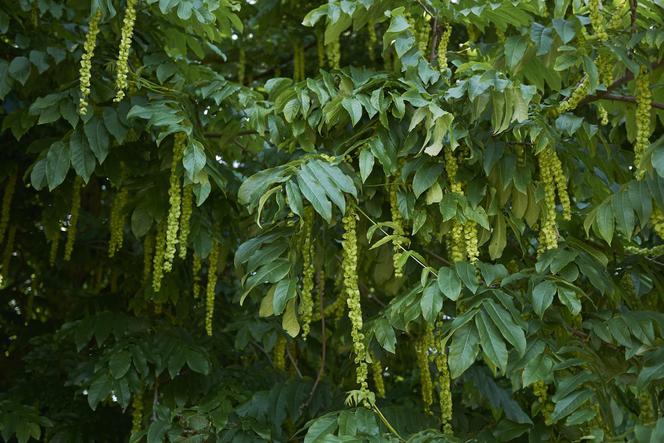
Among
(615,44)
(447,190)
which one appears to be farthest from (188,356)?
(615,44)

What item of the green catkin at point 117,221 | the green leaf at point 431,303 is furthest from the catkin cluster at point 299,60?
the green leaf at point 431,303

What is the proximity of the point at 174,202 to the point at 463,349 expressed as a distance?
3.57 ft

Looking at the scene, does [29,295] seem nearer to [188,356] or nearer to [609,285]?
[188,356]

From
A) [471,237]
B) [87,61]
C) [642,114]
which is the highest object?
[87,61]

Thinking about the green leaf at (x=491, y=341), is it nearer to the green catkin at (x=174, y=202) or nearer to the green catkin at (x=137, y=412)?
the green catkin at (x=174, y=202)

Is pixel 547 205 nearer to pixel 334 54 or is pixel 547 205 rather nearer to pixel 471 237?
pixel 471 237

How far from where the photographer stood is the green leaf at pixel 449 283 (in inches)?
84.3

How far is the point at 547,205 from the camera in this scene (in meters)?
2.43

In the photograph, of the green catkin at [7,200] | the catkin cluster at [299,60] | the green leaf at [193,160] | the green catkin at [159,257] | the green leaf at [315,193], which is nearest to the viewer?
the green leaf at [315,193]

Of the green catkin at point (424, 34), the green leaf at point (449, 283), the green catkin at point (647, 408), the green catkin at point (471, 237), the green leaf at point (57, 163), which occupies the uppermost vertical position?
the green leaf at point (57, 163)

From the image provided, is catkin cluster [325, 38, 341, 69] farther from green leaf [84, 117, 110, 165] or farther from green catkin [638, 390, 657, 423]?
green catkin [638, 390, 657, 423]

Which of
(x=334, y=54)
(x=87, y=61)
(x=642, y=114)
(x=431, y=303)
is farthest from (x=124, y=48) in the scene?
(x=642, y=114)

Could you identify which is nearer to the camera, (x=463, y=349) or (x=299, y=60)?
(x=463, y=349)

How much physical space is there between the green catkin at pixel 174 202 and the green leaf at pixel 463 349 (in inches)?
38.4
